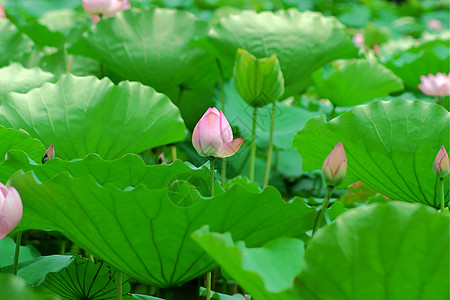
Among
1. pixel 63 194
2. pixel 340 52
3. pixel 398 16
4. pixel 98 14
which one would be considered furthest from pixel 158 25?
pixel 398 16

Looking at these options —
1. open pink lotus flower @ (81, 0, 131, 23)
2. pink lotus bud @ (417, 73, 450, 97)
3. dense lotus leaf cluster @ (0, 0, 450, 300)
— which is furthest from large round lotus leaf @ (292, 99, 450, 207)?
open pink lotus flower @ (81, 0, 131, 23)

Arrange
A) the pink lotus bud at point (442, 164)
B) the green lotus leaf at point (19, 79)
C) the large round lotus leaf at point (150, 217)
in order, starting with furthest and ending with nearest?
the green lotus leaf at point (19, 79) → the pink lotus bud at point (442, 164) → the large round lotus leaf at point (150, 217)

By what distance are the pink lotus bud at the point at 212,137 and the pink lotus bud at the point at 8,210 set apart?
0.23m

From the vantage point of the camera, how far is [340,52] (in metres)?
1.38

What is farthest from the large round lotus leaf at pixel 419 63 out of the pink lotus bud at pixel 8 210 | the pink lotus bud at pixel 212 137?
the pink lotus bud at pixel 8 210

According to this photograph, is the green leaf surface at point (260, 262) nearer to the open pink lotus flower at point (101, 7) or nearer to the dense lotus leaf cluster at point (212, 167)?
the dense lotus leaf cluster at point (212, 167)

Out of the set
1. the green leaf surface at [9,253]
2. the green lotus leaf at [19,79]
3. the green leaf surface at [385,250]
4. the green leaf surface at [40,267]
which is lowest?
the green leaf surface at [9,253]

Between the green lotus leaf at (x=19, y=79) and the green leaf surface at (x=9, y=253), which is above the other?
the green lotus leaf at (x=19, y=79)

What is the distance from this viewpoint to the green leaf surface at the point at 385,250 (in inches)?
21.4

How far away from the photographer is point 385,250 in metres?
0.54

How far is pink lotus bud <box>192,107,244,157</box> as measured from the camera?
738 millimetres

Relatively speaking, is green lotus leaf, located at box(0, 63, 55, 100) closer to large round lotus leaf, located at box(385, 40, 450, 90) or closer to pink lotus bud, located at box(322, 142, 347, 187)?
pink lotus bud, located at box(322, 142, 347, 187)

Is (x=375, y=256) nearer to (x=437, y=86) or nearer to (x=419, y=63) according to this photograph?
(x=437, y=86)

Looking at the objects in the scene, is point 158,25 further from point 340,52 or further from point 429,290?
point 429,290
